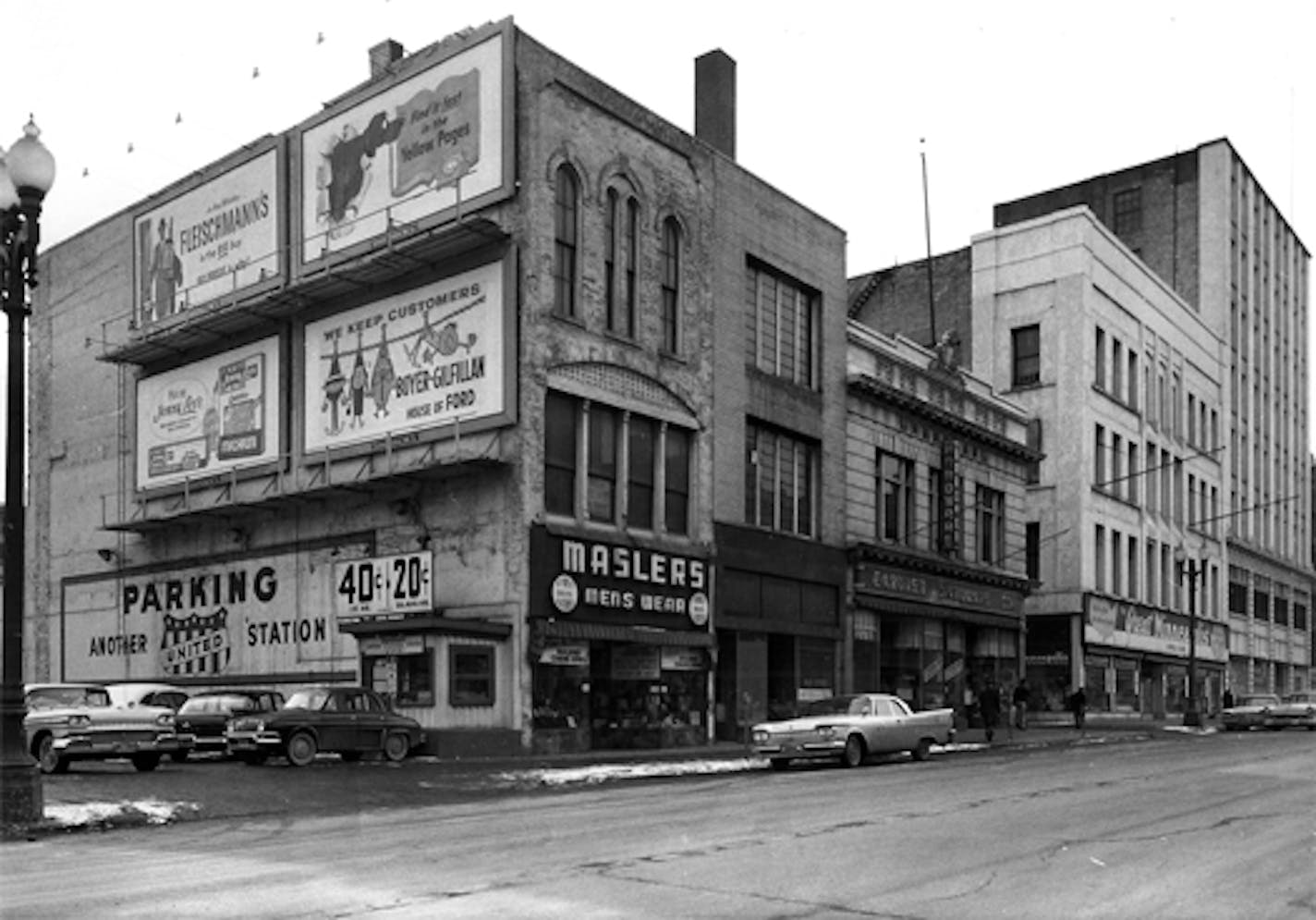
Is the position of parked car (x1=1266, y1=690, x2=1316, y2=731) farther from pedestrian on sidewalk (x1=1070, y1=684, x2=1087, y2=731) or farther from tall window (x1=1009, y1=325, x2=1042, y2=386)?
tall window (x1=1009, y1=325, x2=1042, y2=386)

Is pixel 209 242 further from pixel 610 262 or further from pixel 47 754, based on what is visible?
pixel 47 754

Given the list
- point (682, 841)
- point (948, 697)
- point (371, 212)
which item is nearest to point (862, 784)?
point (682, 841)

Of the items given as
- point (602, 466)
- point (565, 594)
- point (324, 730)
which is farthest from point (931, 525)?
point (324, 730)

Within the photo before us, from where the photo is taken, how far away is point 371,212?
33656 mm

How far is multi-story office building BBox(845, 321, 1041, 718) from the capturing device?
137 ft

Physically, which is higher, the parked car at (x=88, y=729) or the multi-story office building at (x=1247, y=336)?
the multi-story office building at (x=1247, y=336)

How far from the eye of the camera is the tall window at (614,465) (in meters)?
31.2

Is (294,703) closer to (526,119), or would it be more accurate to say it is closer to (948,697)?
(526,119)

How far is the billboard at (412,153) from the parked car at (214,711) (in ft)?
35.9

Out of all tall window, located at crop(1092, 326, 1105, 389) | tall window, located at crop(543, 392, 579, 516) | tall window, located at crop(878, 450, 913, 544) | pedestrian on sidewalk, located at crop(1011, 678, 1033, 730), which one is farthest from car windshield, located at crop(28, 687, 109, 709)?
tall window, located at crop(1092, 326, 1105, 389)

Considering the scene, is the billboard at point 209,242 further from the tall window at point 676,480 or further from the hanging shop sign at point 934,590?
the hanging shop sign at point 934,590

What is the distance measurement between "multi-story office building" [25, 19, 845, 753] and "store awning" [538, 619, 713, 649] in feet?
0.24

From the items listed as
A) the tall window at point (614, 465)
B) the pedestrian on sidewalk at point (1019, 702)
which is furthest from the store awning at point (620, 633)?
the pedestrian on sidewalk at point (1019, 702)

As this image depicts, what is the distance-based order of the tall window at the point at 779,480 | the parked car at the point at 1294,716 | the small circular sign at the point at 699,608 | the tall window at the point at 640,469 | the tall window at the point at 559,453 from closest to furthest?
the tall window at the point at 559,453 → the tall window at the point at 640,469 → the small circular sign at the point at 699,608 → the tall window at the point at 779,480 → the parked car at the point at 1294,716
